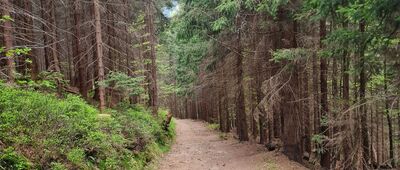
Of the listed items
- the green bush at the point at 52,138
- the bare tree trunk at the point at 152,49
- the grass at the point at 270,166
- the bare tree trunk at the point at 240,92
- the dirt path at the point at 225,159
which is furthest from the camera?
the bare tree trunk at the point at 152,49

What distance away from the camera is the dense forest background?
764 cm

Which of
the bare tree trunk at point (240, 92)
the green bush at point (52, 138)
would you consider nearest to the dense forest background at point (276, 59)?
the bare tree trunk at point (240, 92)

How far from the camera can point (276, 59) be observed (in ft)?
38.1

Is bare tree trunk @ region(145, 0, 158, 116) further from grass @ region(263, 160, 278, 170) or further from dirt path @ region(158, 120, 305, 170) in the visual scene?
grass @ region(263, 160, 278, 170)

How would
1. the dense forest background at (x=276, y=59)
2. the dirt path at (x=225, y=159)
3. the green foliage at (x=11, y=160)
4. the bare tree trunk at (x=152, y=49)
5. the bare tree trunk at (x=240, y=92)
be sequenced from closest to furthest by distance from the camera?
1. the green foliage at (x=11, y=160)
2. the dense forest background at (x=276, y=59)
3. the dirt path at (x=225, y=159)
4. the bare tree trunk at (x=240, y=92)
5. the bare tree trunk at (x=152, y=49)

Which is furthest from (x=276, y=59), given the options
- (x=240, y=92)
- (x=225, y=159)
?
(x=240, y=92)

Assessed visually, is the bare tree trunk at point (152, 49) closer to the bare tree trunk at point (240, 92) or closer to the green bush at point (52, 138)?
the bare tree trunk at point (240, 92)

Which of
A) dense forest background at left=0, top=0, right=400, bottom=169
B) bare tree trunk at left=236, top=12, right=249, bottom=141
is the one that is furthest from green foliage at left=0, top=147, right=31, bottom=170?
bare tree trunk at left=236, top=12, right=249, bottom=141

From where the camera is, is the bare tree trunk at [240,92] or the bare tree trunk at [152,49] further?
the bare tree trunk at [152,49]

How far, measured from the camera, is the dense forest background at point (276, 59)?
7637mm

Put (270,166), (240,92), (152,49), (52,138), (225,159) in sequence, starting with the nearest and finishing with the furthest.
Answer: (52,138)
(270,166)
(225,159)
(240,92)
(152,49)

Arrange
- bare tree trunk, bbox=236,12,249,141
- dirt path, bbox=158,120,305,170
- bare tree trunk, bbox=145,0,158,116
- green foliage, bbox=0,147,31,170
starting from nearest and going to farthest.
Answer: green foliage, bbox=0,147,31,170
dirt path, bbox=158,120,305,170
bare tree trunk, bbox=236,12,249,141
bare tree trunk, bbox=145,0,158,116

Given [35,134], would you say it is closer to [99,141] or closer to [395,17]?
[99,141]

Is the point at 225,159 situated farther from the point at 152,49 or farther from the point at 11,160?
the point at 152,49
